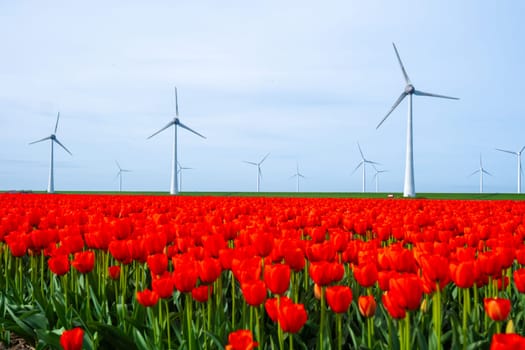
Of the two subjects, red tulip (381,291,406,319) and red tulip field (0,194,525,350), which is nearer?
red tulip (381,291,406,319)

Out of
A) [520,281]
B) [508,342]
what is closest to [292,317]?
[508,342]

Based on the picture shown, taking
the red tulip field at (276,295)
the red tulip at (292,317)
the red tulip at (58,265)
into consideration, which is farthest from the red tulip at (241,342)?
the red tulip at (58,265)

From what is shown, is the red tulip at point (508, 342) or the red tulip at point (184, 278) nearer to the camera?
the red tulip at point (508, 342)

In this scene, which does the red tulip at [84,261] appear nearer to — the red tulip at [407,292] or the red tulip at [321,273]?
the red tulip at [321,273]

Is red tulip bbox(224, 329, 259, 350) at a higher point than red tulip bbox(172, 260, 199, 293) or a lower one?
lower

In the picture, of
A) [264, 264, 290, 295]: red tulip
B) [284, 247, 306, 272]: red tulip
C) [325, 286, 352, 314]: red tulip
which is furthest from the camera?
[284, 247, 306, 272]: red tulip

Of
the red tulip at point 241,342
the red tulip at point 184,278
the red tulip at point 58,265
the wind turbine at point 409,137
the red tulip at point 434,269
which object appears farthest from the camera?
the wind turbine at point 409,137

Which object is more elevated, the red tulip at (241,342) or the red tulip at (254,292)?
the red tulip at (254,292)

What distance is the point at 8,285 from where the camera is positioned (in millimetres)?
6586

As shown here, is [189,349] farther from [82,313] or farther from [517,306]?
[517,306]

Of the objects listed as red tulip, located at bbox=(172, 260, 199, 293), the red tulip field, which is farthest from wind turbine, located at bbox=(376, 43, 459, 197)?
red tulip, located at bbox=(172, 260, 199, 293)

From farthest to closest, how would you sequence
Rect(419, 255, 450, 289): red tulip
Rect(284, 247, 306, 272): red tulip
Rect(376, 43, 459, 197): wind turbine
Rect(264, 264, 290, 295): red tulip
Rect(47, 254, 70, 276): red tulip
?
Rect(376, 43, 459, 197): wind turbine
Rect(47, 254, 70, 276): red tulip
Rect(284, 247, 306, 272): red tulip
Rect(419, 255, 450, 289): red tulip
Rect(264, 264, 290, 295): red tulip

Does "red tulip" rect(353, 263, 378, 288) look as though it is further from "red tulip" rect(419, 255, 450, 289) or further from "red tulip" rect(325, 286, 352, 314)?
"red tulip" rect(325, 286, 352, 314)

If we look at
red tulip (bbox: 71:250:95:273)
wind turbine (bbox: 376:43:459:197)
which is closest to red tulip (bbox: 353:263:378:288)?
red tulip (bbox: 71:250:95:273)
